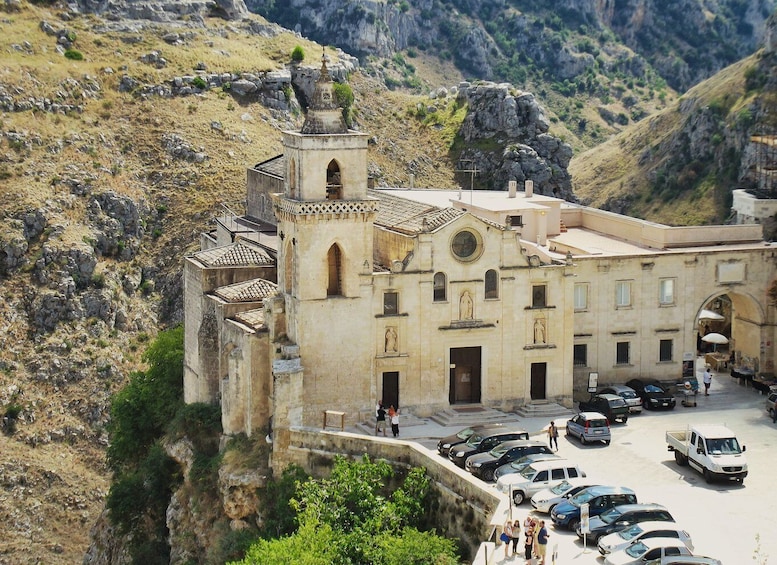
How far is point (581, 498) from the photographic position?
178 feet

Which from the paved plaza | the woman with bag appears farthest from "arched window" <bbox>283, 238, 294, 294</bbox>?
the woman with bag

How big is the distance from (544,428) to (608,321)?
886cm

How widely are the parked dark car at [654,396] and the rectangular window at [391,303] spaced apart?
42.6 ft

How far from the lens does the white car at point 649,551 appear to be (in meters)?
49.3

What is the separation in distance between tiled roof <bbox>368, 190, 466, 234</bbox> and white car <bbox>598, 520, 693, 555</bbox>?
22026 mm

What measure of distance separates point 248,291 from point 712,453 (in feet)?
79.5

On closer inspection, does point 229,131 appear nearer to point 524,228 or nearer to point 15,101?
point 15,101

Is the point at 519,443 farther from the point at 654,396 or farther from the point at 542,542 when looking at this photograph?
the point at 654,396

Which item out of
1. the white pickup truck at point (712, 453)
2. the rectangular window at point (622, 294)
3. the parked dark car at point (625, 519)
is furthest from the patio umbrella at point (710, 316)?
the parked dark car at point (625, 519)

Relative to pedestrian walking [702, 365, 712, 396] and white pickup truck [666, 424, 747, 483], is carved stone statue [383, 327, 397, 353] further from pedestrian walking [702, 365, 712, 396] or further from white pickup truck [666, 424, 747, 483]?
pedestrian walking [702, 365, 712, 396]

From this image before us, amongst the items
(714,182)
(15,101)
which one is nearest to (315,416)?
(15,101)

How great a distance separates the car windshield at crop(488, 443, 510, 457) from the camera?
6059 centimetres

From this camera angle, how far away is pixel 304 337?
6738 cm

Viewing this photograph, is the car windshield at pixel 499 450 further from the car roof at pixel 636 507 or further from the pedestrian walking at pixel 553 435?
the car roof at pixel 636 507
